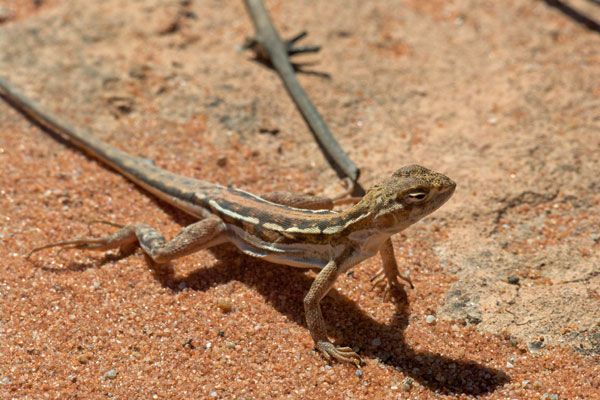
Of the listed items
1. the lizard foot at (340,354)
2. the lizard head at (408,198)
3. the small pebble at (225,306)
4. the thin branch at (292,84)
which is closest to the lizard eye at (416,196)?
the lizard head at (408,198)

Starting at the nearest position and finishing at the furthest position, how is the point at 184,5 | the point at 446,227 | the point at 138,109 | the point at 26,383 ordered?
the point at 26,383 → the point at 446,227 → the point at 138,109 → the point at 184,5

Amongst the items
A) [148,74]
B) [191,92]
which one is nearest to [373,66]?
[191,92]

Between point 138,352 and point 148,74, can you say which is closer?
point 138,352

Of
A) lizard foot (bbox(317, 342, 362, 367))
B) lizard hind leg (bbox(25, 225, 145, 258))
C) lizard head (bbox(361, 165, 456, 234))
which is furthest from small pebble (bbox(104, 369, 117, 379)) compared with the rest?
lizard head (bbox(361, 165, 456, 234))

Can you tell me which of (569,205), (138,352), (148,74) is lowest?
(569,205)

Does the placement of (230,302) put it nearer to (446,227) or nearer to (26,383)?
(26,383)

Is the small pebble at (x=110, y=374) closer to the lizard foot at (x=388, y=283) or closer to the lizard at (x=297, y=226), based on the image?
the lizard at (x=297, y=226)

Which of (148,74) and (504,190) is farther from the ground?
(148,74)

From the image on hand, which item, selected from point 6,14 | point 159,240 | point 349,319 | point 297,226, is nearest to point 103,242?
point 159,240
